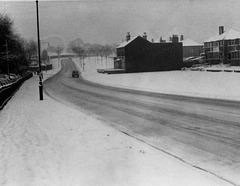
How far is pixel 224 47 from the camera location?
80.8 meters

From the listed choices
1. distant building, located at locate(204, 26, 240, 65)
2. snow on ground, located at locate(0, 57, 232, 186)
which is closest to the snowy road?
snow on ground, located at locate(0, 57, 232, 186)

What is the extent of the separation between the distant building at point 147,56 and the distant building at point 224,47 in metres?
12.3

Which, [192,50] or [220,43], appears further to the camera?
[192,50]

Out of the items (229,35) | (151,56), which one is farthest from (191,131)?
(229,35)

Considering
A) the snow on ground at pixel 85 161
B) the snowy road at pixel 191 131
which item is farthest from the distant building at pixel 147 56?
the snow on ground at pixel 85 161

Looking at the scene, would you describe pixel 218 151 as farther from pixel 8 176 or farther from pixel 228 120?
pixel 8 176

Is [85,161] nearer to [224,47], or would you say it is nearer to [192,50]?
[224,47]

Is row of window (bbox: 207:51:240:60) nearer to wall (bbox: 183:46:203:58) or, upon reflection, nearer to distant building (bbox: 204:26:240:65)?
distant building (bbox: 204:26:240:65)

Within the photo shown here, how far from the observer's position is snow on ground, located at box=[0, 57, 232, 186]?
5.79 m

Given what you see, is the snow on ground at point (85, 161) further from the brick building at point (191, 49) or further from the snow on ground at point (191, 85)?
the brick building at point (191, 49)

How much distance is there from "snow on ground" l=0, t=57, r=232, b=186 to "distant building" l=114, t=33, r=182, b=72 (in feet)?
207

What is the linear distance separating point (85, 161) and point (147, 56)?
69.5 meters

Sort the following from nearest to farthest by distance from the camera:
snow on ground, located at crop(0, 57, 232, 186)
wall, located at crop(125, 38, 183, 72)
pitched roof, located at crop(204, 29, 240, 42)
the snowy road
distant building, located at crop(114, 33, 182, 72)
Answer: snow on ground, located at crop(0, 57, 232, 186) < the snowy road < distant building, located at crop(114, 33, 182, 72) < wall, located at crop(125, 38, 183, 72) < pitched roof, located at crop(204, 29, 240, 42)

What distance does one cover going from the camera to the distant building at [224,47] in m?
76.9
